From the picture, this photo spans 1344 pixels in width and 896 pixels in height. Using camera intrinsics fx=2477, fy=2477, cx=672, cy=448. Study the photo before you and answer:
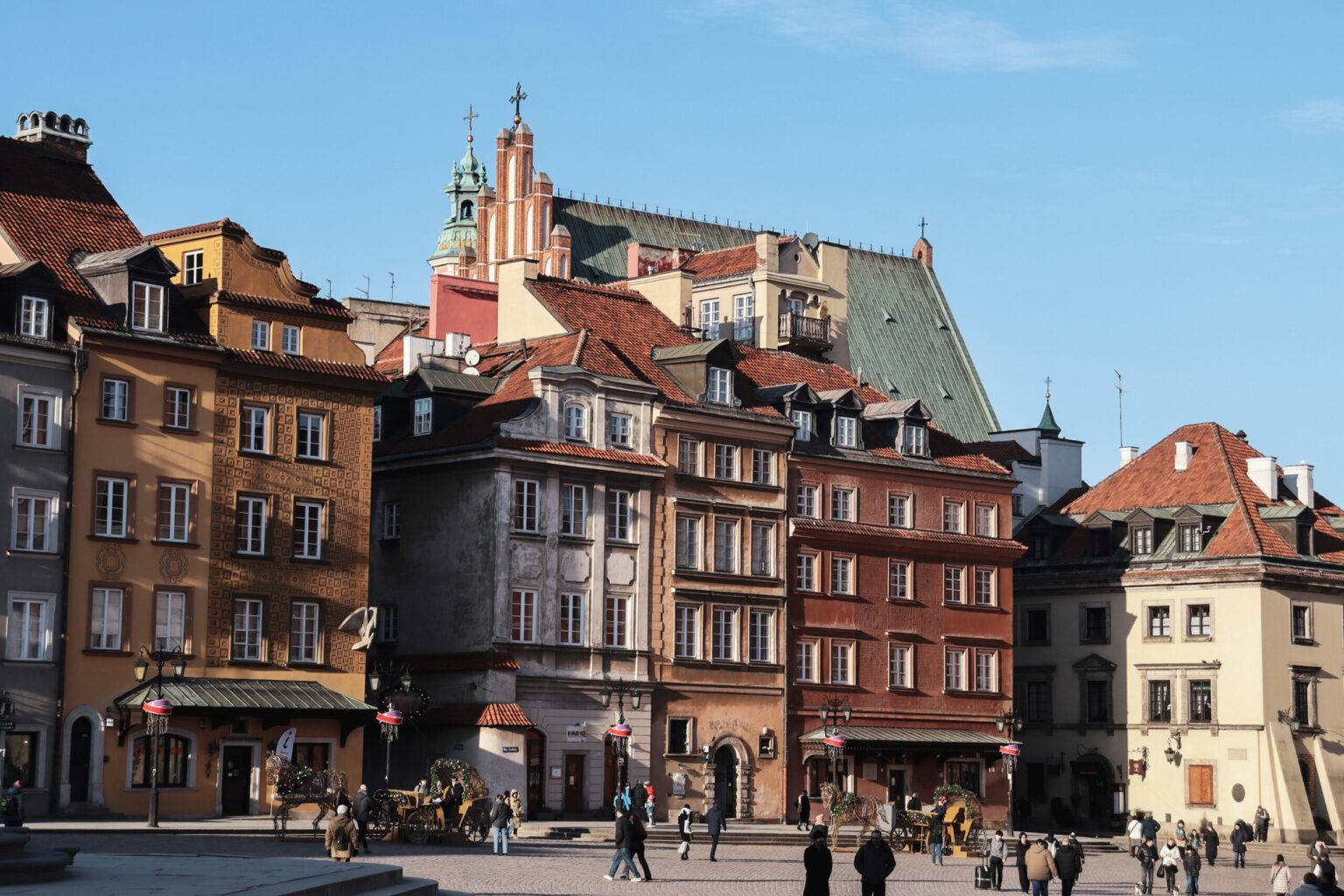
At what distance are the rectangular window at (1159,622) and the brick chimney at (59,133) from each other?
1777 inches

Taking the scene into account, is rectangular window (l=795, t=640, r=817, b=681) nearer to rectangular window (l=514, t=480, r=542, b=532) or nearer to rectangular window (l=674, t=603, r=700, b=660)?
rectangular window (l=674, t=603, r=700, b=660)

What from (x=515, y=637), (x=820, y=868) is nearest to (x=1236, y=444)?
(x=515, y=637)

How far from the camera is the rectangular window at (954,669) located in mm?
89438

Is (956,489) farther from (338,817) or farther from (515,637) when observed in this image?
(338,817)

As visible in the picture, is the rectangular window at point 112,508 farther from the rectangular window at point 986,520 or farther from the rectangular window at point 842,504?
the rectangular window at point 986,520

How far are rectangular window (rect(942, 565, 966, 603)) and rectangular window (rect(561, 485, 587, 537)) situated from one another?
17.5 meters

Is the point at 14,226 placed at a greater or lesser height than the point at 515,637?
greater

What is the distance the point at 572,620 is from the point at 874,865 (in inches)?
1518

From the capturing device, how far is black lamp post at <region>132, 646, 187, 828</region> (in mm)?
60312

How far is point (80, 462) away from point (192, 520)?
11.9 ft

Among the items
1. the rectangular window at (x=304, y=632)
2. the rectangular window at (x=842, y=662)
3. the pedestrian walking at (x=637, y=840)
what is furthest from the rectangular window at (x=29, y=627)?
the rectangular window at (x=842, y=662)

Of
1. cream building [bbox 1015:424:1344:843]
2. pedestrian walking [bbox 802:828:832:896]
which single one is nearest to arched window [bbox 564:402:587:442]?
cream building [bbox 1015:424:1344:843]

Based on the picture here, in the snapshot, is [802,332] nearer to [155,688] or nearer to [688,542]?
[688,542]

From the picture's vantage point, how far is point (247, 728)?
68562 millimetres
